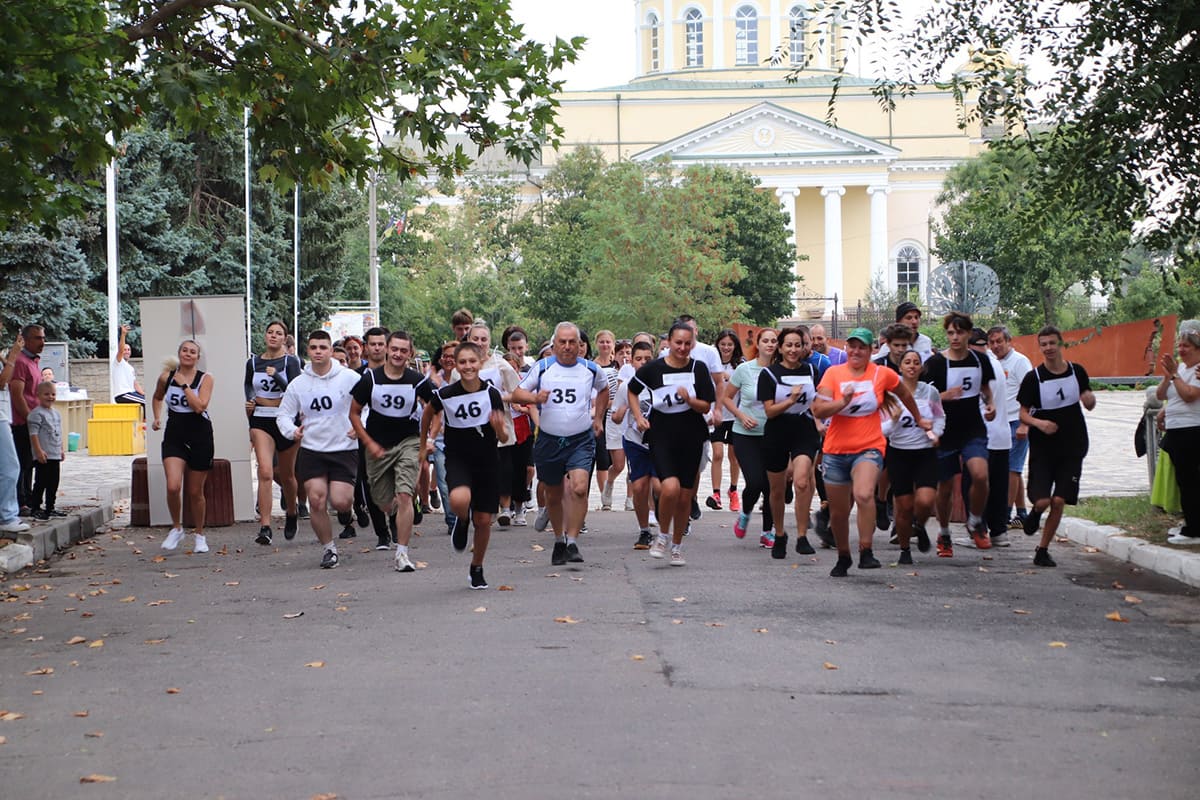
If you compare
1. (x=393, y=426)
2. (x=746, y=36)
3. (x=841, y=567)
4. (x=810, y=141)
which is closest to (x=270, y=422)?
(x=393, y=426)

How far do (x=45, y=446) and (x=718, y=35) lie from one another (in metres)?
87.6

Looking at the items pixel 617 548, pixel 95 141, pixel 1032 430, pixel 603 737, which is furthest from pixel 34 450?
pixel 603 737

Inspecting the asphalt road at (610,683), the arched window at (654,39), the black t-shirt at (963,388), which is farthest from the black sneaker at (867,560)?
the arched window at (654,39)

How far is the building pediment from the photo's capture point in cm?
8444

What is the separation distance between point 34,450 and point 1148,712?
12.0m

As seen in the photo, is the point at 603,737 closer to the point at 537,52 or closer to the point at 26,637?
the point at 26,637

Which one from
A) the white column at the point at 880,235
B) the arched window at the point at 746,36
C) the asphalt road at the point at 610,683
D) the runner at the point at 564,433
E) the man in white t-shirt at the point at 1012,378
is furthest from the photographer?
the arched window at the point at 746,36

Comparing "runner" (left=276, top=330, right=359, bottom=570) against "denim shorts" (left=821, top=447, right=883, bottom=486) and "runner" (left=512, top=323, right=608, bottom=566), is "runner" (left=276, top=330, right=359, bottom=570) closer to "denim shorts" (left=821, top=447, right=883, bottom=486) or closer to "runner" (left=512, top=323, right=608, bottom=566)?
"runner" (left=512, top=323, right=608, bottom=566)

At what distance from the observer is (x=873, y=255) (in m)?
89.9

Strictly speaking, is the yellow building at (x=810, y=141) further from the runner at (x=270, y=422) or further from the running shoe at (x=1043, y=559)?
the running shoe at (x=1043, y=559)

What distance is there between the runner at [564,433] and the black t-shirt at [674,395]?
58 centimetres

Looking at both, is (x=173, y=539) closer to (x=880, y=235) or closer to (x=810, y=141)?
(x=810, y=141)

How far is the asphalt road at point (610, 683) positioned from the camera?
5797mm

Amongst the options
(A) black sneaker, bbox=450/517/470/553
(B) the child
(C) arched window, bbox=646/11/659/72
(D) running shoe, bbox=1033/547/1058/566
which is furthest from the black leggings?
(C) arched window, bbox=646/11/659/72
